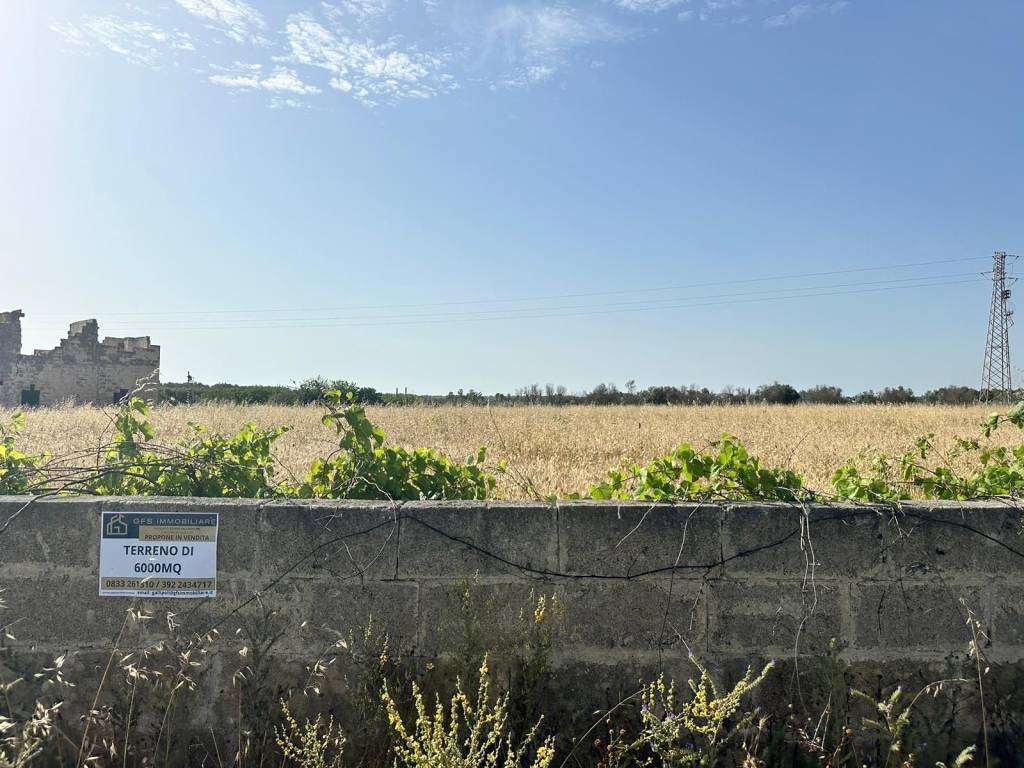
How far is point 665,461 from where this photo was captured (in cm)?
339

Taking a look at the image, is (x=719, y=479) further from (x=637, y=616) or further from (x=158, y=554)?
(x=158, y=554)

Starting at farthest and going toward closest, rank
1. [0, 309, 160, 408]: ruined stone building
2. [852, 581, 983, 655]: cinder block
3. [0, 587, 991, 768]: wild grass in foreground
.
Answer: [0, 309, 160, 408]: ruined stone building → [852, 581, 983, 655]: cinder block → [0, 587, 991, 768]: wild grass in foreground

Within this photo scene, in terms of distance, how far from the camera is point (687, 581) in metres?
3.01

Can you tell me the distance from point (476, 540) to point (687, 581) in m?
0.88

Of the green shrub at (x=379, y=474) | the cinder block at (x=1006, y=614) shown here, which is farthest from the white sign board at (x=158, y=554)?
the cinder block at (x=1006, y=614)

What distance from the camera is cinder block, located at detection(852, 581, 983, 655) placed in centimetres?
298

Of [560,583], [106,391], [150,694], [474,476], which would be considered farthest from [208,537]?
[106,391]

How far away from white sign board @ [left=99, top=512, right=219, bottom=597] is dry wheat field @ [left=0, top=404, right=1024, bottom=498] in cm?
173

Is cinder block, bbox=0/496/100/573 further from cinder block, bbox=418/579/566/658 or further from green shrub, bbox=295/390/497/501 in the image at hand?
cinder block, bbox=418/579/566/658

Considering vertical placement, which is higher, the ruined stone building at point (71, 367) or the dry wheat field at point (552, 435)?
the ruined stone building at point (71, 367)

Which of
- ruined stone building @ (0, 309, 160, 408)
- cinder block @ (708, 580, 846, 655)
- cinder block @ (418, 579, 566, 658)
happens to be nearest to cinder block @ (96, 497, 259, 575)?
cinder block @ (418, 579, 566, 658)

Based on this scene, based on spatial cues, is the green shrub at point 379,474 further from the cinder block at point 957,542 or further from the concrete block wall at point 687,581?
the cinder block at point 957,542

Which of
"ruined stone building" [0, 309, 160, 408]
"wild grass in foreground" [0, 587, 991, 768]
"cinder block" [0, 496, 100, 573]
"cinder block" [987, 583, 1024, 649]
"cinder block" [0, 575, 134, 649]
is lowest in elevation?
"wild grass in foreground" [0, 587, 991, 768]

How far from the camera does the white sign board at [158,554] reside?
3.10 meters
